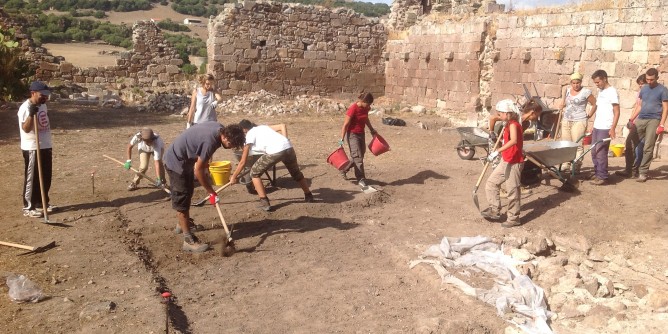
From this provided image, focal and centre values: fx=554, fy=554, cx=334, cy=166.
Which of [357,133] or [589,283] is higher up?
[357,133]

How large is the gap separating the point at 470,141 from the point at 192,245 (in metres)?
5.82

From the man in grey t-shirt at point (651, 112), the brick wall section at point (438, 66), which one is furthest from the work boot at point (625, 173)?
the brick wall section at point (438, 66)

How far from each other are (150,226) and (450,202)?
154 inches

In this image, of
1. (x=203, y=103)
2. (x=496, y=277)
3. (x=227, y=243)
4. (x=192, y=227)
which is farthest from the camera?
(x=203, y=103)

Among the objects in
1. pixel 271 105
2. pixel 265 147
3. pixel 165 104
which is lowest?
pixel 165 104

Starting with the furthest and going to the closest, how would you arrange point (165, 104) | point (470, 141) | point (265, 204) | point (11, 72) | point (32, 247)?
point (165, 104) → point (11, 72) → point (470, 141) → point (265, 204) → point (32, 247)

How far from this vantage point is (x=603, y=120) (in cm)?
789

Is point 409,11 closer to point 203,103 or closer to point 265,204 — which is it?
point 203,103

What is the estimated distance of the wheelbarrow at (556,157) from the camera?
7.28m

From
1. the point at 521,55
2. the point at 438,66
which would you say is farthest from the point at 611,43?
the point at 438,66

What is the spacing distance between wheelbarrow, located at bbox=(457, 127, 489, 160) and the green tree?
11626 mm

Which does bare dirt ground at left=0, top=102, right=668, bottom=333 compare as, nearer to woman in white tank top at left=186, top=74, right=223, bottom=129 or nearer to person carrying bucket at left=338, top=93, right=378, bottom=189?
person carrying bucket at left=338, top=93, right=378, bottom=189

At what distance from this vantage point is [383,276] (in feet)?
17.1

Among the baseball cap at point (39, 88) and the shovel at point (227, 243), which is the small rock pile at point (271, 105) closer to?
the baseball cap at point (39, 88)
